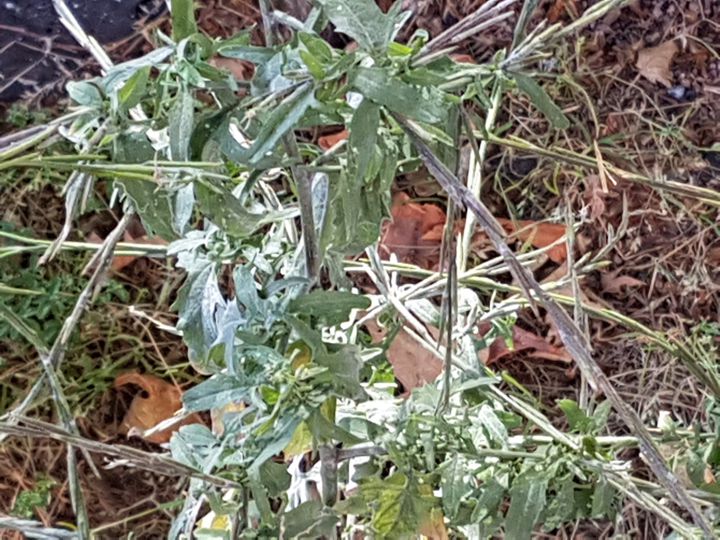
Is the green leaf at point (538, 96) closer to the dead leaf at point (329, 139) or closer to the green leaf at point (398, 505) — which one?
the green leaf at point (398, 505)

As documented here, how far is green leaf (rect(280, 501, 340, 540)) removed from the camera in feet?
1.90

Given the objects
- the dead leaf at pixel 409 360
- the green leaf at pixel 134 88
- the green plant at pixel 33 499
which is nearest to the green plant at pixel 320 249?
the green leaf at pixel 134 88

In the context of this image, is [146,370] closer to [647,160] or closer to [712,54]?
[647,160]

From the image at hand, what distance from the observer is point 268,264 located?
1.89 ft

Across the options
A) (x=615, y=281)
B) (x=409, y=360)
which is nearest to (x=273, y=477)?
(x=409, y=360)

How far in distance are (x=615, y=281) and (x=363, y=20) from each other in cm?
101

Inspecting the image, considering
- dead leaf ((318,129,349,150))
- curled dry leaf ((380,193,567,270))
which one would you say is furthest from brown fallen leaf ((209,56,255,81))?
curled dry leaf ((380,193,567,270))

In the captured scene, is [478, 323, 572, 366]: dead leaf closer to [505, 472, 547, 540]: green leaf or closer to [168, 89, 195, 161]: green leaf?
[505, 472, 547, 540]: green leaf

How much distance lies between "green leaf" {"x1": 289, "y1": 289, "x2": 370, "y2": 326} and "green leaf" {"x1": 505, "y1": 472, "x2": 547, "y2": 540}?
0.16m

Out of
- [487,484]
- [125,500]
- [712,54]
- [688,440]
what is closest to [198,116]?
[487,484]

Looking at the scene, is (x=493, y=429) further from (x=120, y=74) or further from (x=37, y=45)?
(x=37, y=45)

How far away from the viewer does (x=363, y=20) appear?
401mm

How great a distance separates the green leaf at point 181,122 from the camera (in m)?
0.43

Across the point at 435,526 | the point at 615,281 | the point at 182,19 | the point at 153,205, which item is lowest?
the point at 615,281
